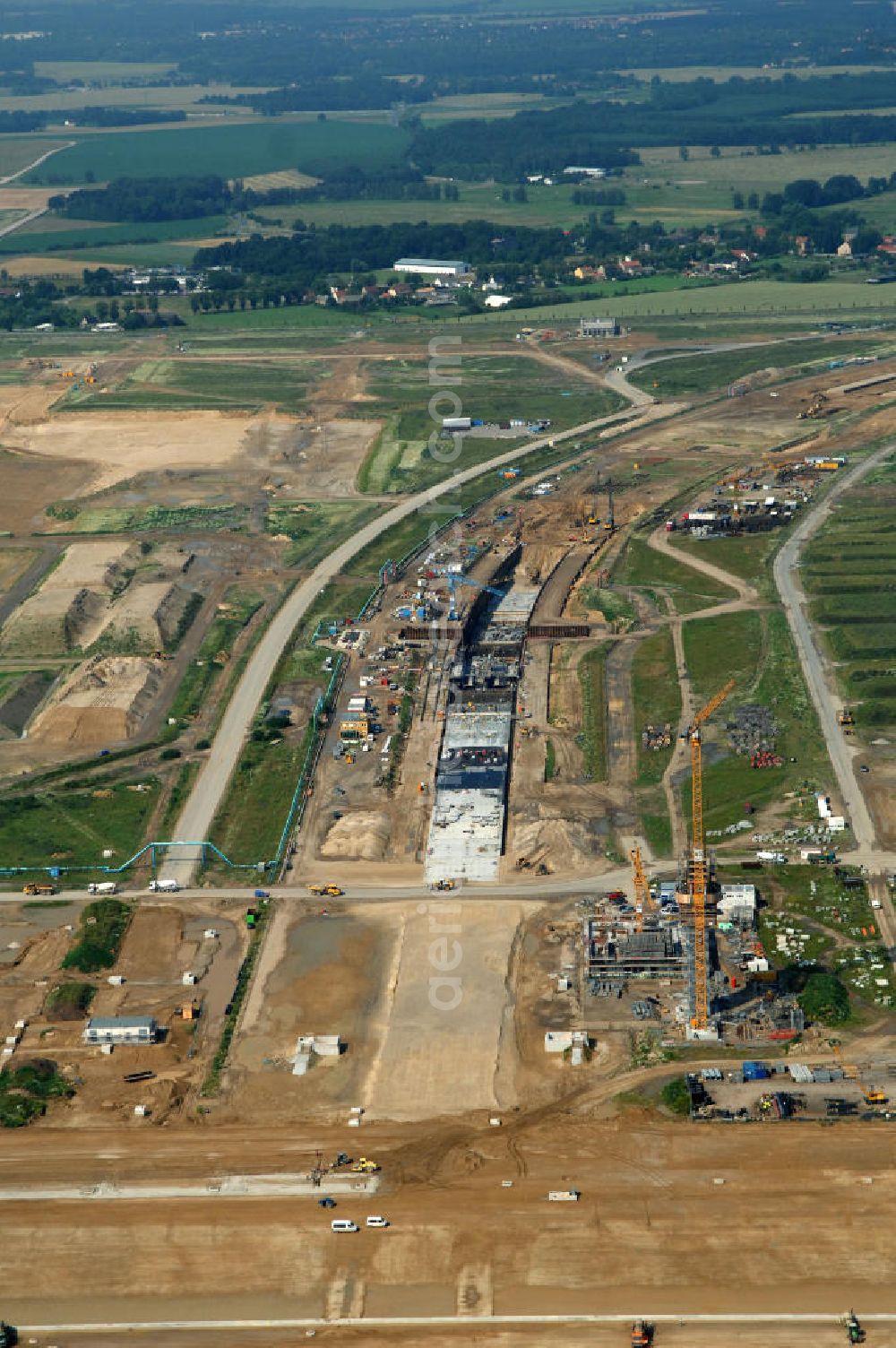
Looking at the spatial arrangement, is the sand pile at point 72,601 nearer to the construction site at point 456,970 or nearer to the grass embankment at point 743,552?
the construction site at point 456,970

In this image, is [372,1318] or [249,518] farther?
[249,518]

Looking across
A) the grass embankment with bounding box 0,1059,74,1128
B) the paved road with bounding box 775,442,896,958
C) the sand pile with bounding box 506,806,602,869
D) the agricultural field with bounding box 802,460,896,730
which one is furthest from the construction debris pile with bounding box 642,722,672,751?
the grass embankment with bounding box 0,1059,74,1128

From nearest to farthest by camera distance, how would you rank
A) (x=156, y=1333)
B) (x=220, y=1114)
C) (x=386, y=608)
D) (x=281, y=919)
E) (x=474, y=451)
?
(x=156, y=1333), (x=220, y=1114), (x=281, y=919), (x=386, y=608), (x=474, y=451)

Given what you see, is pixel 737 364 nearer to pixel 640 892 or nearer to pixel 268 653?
pixel 268 653

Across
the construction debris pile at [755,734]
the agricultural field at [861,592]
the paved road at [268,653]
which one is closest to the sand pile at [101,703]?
the paved road at [268,653]

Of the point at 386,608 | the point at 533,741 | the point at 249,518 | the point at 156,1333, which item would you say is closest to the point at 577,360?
the point at 249,518

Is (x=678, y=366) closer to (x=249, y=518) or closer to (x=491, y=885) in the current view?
(x=249, y=518)

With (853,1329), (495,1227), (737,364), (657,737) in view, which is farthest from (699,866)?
(737,364)
